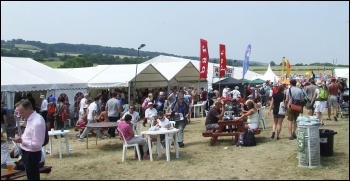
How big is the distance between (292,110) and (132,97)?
1225 centimetres

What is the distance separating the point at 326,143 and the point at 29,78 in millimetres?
11348

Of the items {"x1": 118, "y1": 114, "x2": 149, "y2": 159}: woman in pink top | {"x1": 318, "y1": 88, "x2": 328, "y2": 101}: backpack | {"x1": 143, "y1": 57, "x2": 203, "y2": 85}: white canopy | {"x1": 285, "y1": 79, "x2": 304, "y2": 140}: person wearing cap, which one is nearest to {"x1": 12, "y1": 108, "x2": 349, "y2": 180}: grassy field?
{"x1": 118, "y1": 114, "x2": 149, "y2": 159}: woman in pink top

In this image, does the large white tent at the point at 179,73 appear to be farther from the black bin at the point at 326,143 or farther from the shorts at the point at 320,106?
the black bin at the point at 326,143

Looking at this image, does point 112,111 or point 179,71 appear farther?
point 179,71

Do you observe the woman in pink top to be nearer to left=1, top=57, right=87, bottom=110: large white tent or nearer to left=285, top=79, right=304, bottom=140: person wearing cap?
left=285, top=79, right=304, bottom=140: person wearing cap

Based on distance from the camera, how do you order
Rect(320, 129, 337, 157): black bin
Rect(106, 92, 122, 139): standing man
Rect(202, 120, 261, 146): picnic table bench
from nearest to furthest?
Rect(320, 129, 337, 157): black bin, Rect(202, 120, 261, 146): picnic table bench, Rect(106, 92, 122, 139): standing man

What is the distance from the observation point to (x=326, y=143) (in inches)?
298

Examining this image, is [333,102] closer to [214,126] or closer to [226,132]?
[226,132]

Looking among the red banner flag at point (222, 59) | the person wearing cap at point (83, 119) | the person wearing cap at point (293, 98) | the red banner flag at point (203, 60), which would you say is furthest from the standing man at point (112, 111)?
the red banner flag at point (222, 59)

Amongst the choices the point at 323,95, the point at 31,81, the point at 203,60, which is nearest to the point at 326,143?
the point at 323,95

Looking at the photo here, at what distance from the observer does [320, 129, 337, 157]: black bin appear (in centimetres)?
756

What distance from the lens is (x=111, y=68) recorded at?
2103 centimetres

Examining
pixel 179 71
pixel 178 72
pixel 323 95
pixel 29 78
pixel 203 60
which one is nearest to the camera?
pixel 323 95

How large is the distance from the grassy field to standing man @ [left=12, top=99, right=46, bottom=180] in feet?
5.31
